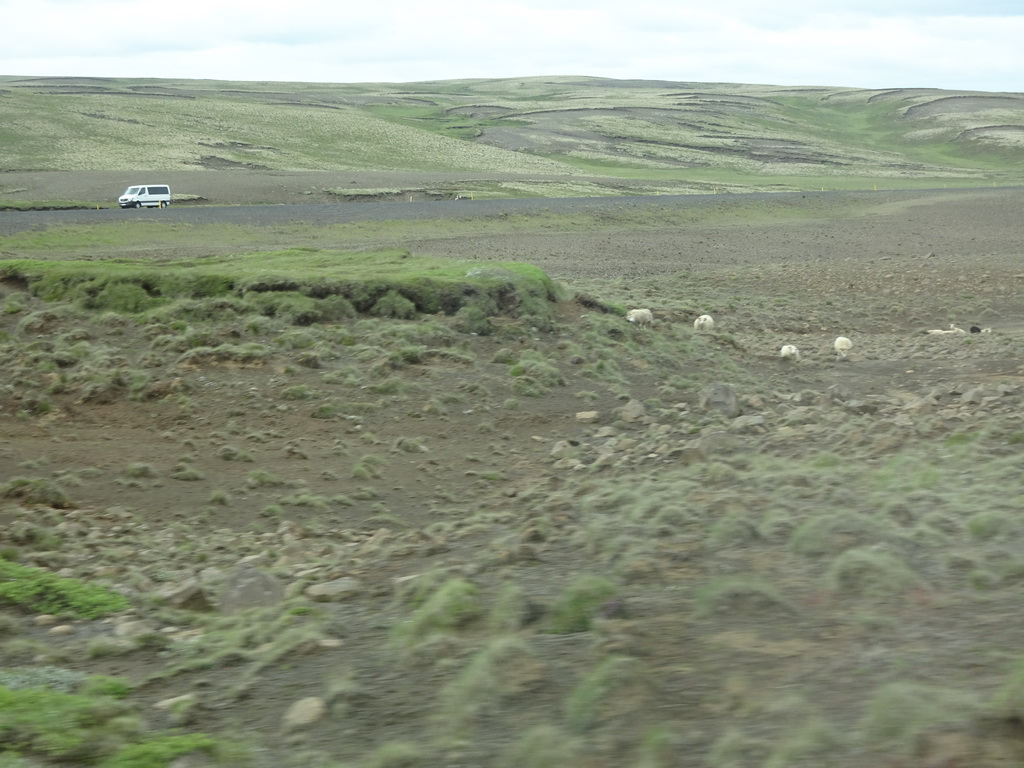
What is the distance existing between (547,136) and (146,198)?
5432cm

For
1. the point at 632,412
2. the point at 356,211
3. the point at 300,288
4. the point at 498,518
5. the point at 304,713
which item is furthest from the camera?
the point at 356,211

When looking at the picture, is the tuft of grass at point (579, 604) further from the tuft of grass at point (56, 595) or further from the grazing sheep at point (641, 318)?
the grazing sheep at point (641, 318)

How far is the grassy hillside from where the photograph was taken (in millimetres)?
66875

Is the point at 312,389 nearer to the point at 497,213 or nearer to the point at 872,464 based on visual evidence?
the point at 872,464

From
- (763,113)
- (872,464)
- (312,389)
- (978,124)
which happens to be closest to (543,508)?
(872,464)

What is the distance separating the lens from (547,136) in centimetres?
9344

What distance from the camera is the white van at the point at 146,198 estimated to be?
Answer: 43.3m

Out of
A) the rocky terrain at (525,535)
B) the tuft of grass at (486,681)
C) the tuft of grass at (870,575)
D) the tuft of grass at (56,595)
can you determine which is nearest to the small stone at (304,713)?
the rocky terrain at (525,535)

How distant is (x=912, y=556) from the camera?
5.48 m

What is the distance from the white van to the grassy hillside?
14.8 metres

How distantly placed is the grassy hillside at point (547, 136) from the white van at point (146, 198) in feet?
48.7

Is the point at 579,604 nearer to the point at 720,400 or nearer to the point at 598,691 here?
the point at 598,691

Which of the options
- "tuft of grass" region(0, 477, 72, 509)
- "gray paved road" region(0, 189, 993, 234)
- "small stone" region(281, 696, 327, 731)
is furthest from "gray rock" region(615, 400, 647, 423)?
"gray paved road" region(0, 189, 993, 234)

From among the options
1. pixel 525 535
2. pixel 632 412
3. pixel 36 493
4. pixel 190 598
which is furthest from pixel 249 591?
pixel 632 412
